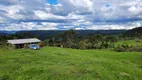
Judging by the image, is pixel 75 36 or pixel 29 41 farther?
pixel 75 36

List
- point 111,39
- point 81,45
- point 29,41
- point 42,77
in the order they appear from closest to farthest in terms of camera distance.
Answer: point 42,77 → point 29,41 → point 81,45 → point 111,39

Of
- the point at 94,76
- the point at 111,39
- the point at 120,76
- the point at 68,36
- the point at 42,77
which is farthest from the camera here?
the point at 111,39

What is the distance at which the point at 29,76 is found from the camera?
16625 millimetres

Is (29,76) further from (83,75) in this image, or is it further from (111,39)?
(111,39)

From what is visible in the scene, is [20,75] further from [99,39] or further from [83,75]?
[99,39]

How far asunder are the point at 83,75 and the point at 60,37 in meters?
80.7

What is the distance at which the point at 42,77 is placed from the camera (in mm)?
16359

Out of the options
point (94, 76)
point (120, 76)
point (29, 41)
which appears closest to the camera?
point (94, 76)

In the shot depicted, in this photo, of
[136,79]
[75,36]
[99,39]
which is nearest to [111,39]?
[99,39]

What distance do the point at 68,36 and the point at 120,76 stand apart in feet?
248

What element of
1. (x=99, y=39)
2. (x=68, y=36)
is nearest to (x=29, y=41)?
(x=68, y=36)

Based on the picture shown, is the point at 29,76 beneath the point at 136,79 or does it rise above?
above

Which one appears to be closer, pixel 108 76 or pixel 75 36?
pixel 108 76

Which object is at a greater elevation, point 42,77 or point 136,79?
point 42,77
